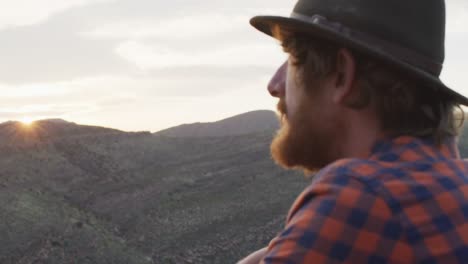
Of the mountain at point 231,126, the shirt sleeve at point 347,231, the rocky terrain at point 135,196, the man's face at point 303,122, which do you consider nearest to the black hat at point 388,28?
the man's face at point 303,122

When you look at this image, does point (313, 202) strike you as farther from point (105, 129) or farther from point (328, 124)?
point (105, 129)

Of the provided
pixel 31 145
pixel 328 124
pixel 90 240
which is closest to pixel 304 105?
pixel 328 124

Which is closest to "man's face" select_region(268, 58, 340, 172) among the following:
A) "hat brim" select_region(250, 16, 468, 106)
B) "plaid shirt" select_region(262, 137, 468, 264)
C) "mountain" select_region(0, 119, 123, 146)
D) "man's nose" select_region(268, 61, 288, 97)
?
"man's nose" select_region(268, 61, 288, 97)

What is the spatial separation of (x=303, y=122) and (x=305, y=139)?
0.05 m

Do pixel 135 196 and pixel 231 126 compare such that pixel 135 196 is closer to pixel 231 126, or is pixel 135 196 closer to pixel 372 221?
pixel 372 221

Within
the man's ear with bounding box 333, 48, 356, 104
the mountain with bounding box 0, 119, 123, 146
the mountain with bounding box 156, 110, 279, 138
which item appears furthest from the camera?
the mountain with bounding box 156, 110, 279, 138

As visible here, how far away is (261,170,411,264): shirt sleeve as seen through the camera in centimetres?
150

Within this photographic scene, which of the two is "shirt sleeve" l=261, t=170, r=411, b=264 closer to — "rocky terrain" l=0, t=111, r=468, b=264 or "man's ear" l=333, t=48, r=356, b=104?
"man's ear" l=333, t=48, r=356, b=104

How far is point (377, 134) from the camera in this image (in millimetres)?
1846

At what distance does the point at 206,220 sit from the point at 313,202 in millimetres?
15076

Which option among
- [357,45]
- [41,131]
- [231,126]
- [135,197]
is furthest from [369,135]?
[231,126]

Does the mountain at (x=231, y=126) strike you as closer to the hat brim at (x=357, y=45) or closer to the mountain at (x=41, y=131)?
the mountain at (x=41, y=131)

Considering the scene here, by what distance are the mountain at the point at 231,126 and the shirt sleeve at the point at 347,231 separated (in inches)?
1801

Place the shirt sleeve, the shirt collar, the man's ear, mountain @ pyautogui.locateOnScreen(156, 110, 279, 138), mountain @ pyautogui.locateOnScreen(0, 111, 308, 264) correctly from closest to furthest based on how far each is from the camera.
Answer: the shirt sleeve → the shirt collar → the man's ear → mountain @ pyautogui.locateOnScreen(0, 111, 308, 264) → mountain @ pyautogui.locateOnScreen(156, 110, 279, 138)
